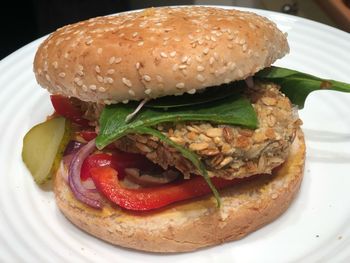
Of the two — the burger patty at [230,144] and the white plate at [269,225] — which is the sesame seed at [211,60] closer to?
the burger patty at [230,144]

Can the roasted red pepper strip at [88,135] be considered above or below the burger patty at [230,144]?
below

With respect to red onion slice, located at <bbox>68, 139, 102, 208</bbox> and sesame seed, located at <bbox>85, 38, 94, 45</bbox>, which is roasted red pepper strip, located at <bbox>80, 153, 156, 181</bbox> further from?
sesame seed, located at <bbox>85, 38, 94, 45</bbox>

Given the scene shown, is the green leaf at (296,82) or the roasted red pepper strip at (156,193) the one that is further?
the green leaf at (296,82)

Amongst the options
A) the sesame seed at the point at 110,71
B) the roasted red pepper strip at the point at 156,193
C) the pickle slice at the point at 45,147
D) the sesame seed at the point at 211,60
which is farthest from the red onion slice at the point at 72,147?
the sesame seed at the point at 211,60

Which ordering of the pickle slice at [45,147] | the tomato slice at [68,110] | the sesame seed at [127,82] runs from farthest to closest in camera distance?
the tomato slice at [68,110] < the pickle slice at [45,147] < the sesame seed at [127,82]

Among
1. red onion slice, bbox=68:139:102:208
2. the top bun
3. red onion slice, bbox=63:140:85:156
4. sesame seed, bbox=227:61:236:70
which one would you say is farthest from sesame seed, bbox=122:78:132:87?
red onion slice, bbox=63:140:85:156

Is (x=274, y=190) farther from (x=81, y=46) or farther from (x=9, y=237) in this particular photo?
(x=9, y=237)

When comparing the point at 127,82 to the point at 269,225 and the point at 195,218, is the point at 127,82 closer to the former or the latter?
the point at 195,218

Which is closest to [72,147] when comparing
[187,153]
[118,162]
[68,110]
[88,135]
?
[88,135]

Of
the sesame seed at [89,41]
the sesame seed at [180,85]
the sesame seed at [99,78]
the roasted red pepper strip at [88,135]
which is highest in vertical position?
the sesame seed at [89,41]
